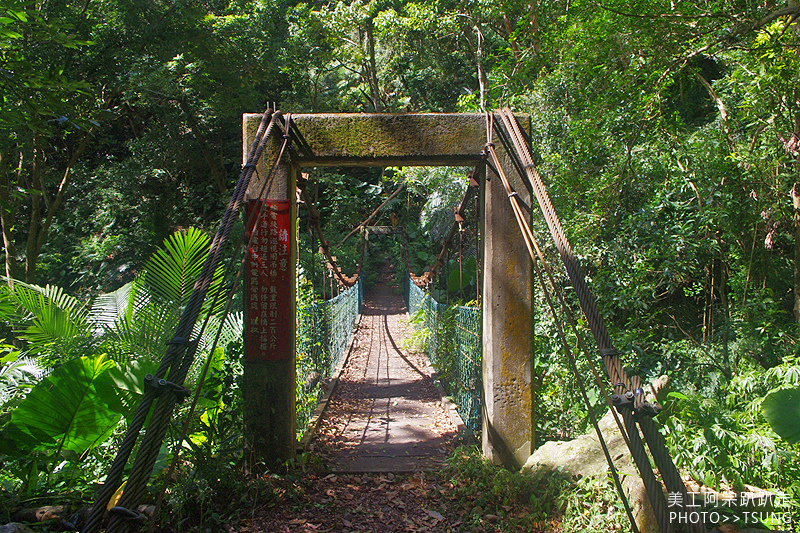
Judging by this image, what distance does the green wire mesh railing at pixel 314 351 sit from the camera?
10.1ft

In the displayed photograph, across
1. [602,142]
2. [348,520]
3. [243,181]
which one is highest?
[602,142]

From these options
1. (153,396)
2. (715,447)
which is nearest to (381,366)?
(715,447)

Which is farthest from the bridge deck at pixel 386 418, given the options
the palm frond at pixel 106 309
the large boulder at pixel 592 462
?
the palm frond at pixel 106 309

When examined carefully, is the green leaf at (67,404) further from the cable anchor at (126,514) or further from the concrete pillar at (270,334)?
the cable anchor at (126,514)

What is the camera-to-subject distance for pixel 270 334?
233 cm

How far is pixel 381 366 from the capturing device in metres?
5.65

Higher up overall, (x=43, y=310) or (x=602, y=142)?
(x=602, y=142)

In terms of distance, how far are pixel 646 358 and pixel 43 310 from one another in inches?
166

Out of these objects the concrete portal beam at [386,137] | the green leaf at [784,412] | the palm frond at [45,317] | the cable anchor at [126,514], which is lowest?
the green leaf at [784,412]

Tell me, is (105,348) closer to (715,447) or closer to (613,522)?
(613,522)

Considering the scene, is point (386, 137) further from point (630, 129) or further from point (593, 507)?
point (630, 129)

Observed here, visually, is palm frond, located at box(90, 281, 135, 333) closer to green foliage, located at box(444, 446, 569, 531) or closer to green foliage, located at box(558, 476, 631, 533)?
green foliage, located at box(444, 446, 569, 531)

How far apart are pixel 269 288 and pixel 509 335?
1.17m

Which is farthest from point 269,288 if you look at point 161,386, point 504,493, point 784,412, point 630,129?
point 630,129
